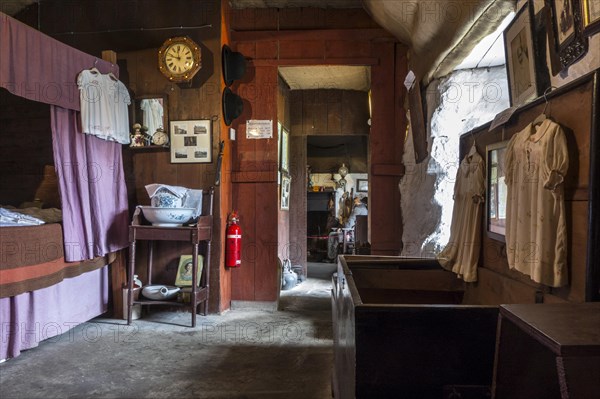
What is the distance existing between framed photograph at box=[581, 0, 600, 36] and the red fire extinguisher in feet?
10.5

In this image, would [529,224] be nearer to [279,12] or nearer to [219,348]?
[219,348]

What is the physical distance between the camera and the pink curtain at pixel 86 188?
9.91 feet

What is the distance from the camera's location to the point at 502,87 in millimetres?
2979

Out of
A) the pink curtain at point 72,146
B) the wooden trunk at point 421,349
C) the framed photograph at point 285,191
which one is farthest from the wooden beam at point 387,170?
the wooden trunk at point 421,349

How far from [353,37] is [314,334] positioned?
2.98 m

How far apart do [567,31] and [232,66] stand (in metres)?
3.10

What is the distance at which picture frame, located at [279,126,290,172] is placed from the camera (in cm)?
545

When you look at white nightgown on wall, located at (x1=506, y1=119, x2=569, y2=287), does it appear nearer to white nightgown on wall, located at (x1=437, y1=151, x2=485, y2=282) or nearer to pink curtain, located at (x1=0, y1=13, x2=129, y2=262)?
white nightgown on wall, located at (x1=437, y1=151, x2=485, y2=282)

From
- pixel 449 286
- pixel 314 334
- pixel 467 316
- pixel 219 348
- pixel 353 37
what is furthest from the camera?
pixel 353 37

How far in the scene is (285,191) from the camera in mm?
5695

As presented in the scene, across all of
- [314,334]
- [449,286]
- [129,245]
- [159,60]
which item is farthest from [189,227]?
[449,286]

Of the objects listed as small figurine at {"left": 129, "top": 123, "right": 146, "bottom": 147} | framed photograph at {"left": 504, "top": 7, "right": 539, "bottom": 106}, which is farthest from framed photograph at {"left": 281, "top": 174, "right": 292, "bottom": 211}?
framed photograph at {"left": 504, "top": 7, "right": 539, "bottom": 106}

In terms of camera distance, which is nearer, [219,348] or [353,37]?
[219,348]

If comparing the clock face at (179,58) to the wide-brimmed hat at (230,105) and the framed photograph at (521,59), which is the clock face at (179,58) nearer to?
the wide-brimmed hat at (230,105)
